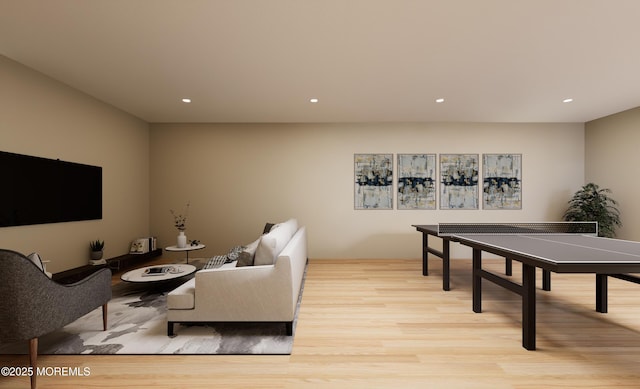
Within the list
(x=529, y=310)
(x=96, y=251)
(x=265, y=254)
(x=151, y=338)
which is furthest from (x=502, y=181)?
(x=96, y=251)

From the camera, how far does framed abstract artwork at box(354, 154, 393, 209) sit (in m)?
6.28

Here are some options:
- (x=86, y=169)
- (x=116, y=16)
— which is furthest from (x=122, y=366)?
(x=86, y=169)

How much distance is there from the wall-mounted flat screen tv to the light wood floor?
2.02 meters

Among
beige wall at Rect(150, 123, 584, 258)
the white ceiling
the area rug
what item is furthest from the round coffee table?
Result: the white ceiling

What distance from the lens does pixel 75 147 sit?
4.43 m

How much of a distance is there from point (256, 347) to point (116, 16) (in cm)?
316

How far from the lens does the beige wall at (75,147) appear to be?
140 inches

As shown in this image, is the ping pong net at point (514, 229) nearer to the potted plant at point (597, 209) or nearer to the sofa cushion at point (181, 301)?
the potted plant at point (597, 209)

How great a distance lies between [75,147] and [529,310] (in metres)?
6.07

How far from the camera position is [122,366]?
7.38 feet

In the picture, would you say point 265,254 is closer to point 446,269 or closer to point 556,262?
point 556,262

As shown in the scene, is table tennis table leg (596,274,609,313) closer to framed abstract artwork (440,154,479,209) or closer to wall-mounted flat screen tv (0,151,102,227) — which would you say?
framed abstract artwork (440,154,479,209)

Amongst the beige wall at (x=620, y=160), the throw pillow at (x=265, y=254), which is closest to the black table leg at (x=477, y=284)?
the throw pillow at (x=265, y=254)

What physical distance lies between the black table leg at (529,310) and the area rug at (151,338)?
6.59 feet
